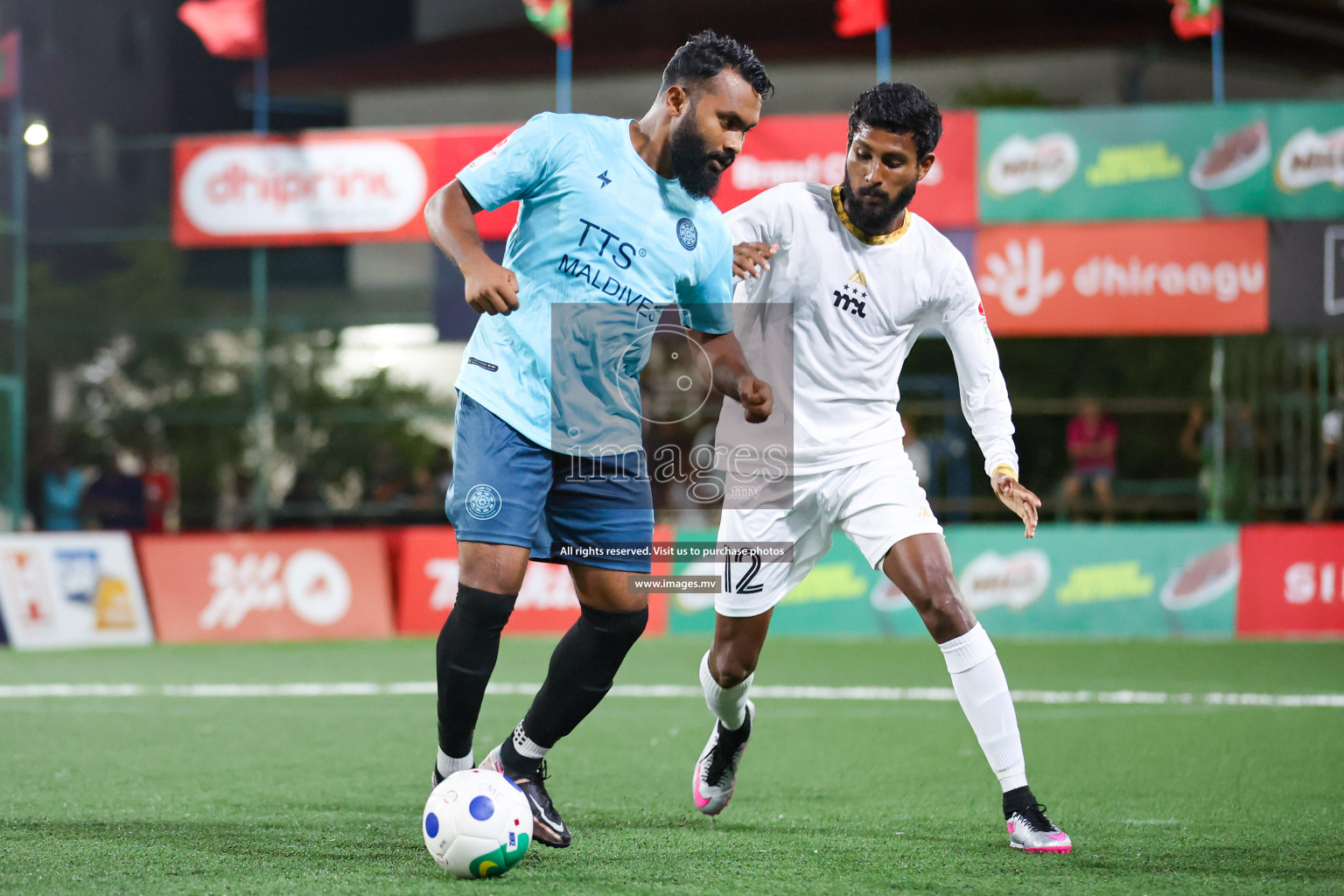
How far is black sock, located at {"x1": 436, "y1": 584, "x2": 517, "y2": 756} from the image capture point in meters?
4.13

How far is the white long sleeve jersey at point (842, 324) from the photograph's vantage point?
497 cm

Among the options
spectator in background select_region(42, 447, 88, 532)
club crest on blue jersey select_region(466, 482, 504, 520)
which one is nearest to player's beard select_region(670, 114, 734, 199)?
club crest on blue jersey select_region(466, 482, 504, 520)

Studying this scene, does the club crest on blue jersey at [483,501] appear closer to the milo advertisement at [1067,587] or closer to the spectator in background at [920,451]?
the milo advertisement at [1067,587]

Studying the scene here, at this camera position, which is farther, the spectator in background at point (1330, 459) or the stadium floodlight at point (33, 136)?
the stadium floodlight at point (33, 136)

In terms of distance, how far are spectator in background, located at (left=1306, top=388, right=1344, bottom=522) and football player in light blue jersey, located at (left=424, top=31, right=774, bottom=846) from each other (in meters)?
11.8

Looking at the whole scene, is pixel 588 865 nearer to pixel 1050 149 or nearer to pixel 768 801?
pixel 768 801

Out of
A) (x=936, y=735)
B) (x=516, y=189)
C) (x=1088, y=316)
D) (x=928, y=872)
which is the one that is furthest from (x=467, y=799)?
(x=1088, y=316)

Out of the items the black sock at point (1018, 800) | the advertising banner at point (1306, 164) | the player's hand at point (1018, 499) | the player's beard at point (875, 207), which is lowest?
the black sock at point (1018, 800)

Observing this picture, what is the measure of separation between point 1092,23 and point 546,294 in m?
22.1

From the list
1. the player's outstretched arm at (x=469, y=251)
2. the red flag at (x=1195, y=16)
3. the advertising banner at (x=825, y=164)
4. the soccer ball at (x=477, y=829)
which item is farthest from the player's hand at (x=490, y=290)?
the red flag at (x=1195, y=16)

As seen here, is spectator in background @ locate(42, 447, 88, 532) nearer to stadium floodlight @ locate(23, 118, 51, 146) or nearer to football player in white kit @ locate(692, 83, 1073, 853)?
stadium floodlight @ locate(23, 118, 51, 146)

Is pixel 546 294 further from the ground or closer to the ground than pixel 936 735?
further from the ground

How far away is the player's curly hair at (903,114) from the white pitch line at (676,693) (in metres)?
4.56

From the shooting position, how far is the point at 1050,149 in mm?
13797
